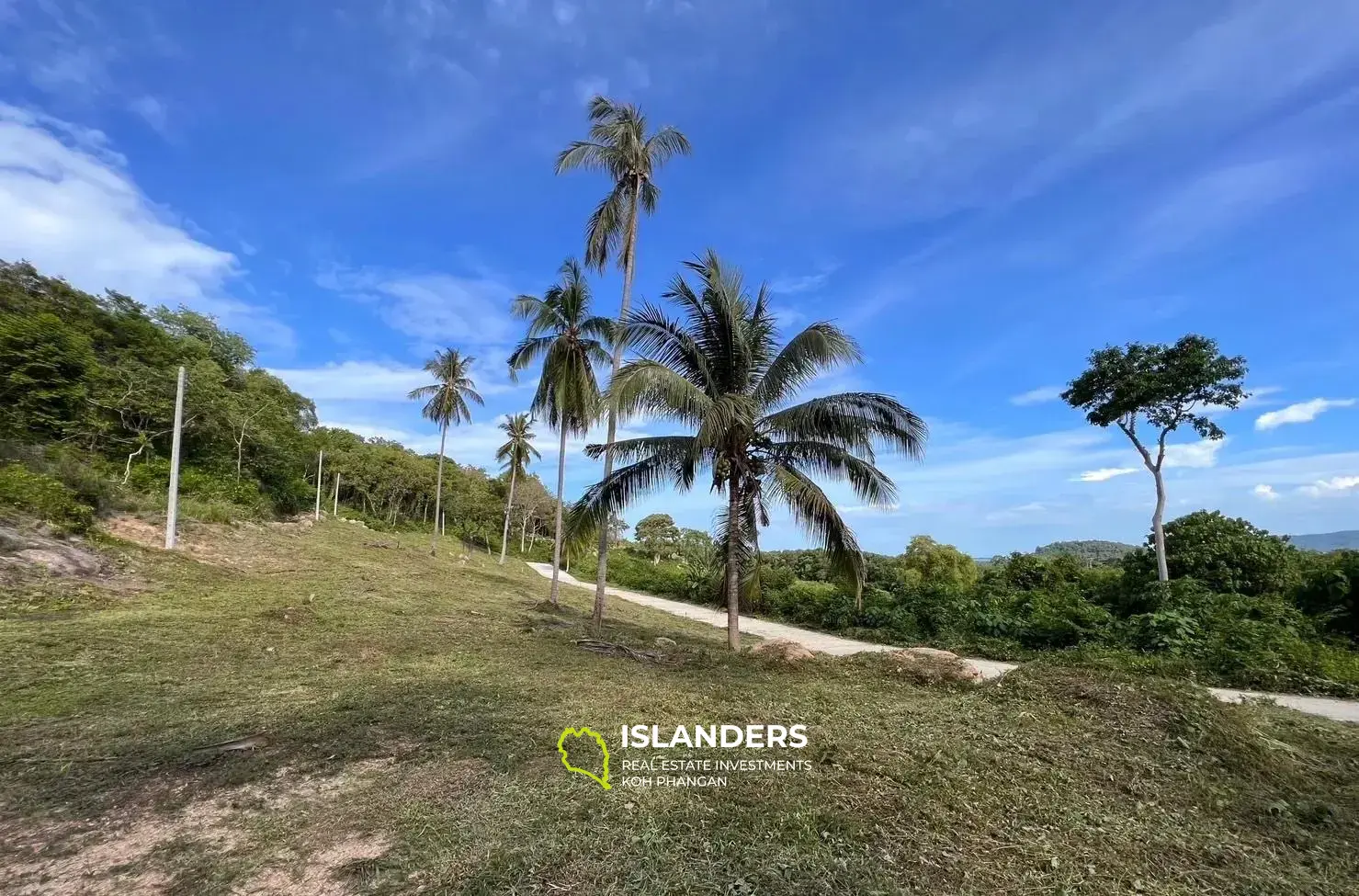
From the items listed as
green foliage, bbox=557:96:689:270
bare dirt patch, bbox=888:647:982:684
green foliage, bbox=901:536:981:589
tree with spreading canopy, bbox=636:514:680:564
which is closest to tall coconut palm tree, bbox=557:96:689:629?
green foliage, bbox=557:96:689:270

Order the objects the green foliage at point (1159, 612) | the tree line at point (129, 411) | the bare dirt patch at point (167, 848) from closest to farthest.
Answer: the bare dirt patch at point (167, 848) < the green foliage at point (1159, 612) < the tree line at point (129, 411)

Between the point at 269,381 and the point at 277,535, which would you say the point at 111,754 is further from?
the point at 269,381

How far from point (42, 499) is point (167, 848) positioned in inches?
527

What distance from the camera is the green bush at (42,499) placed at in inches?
441

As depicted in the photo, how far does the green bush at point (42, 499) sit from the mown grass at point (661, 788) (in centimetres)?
525

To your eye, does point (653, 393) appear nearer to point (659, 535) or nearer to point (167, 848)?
point (167, 848)

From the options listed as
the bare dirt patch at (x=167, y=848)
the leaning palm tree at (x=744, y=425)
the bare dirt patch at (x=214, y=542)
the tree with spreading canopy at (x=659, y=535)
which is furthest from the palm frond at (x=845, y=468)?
the tree with spreading canopy at (x=659, y=535)

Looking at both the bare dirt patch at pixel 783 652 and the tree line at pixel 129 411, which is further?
the tree line at pixel 129 411

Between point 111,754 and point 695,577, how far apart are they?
24836mm

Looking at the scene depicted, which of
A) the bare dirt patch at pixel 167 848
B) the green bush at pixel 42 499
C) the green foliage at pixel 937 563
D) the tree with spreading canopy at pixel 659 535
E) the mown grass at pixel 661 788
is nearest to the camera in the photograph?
the bare dirt patch at pixel 167 848

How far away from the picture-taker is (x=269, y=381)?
125 feet

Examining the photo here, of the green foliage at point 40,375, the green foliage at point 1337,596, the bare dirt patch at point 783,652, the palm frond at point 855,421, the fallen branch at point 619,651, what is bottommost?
the fallen branch at point 619,651

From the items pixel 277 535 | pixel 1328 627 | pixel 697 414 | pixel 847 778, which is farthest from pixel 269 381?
pixel 1328 627

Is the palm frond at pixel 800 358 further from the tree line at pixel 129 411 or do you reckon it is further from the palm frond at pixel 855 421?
the tree line at pixel 129 411
